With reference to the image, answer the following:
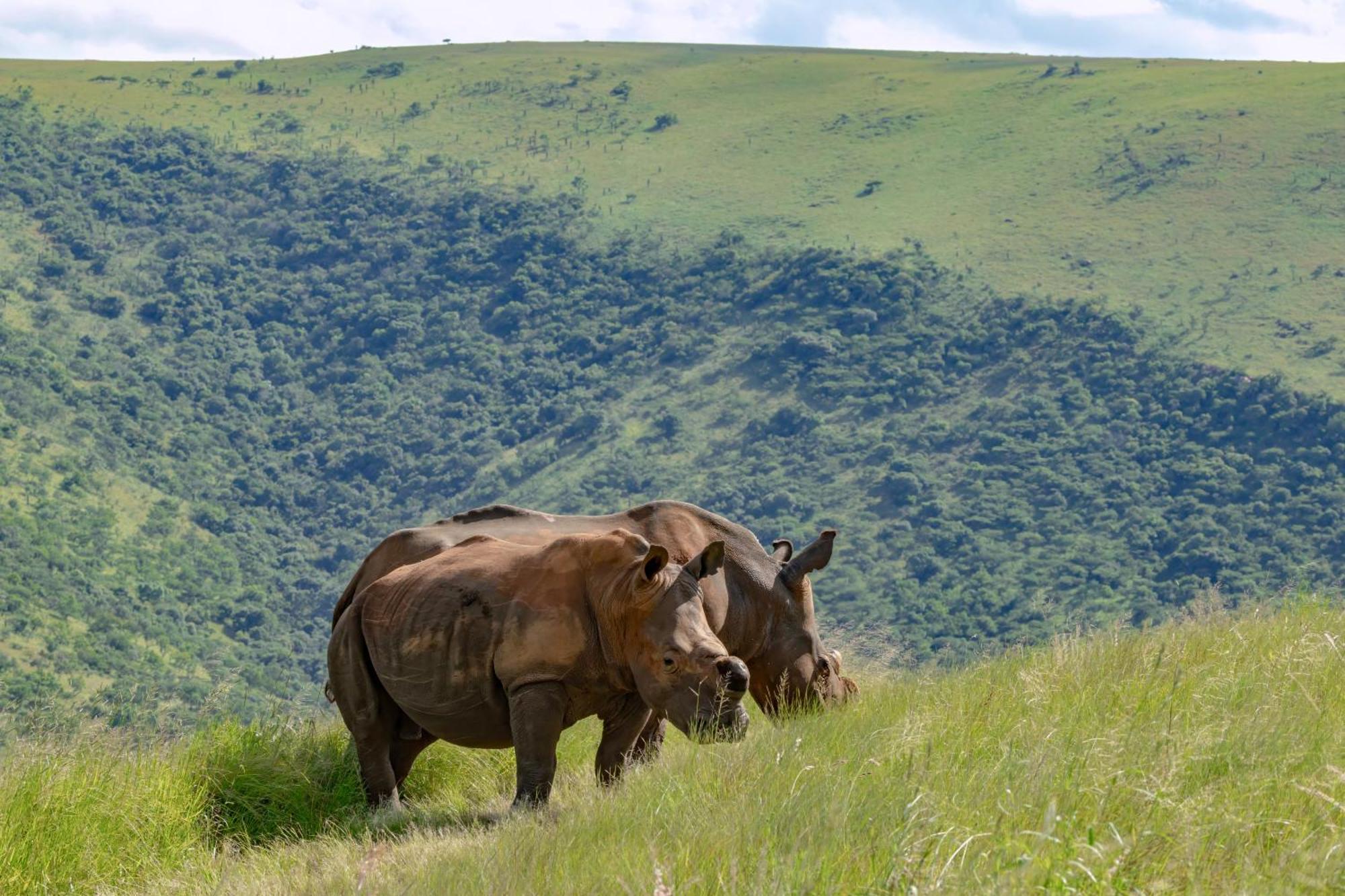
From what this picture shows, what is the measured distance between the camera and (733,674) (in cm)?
765

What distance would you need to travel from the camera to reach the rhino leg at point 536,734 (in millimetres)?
8000

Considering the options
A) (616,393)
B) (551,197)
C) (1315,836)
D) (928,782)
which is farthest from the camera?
(551,197)

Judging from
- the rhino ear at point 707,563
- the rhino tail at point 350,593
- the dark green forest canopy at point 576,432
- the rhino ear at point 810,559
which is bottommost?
the dark green forest canopy at point 576,432

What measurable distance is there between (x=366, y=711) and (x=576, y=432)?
6031 inches

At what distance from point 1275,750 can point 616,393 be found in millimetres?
163325

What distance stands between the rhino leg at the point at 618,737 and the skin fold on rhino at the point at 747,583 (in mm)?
1070

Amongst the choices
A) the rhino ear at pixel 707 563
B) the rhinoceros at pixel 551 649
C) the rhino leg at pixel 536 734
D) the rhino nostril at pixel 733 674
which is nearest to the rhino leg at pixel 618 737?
the rhinoceros at pixel 551 649

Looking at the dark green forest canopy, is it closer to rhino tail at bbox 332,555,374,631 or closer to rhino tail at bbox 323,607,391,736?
rhino tail at bbox 332,555,374,631

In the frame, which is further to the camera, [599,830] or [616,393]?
[616,393]

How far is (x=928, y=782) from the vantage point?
599 cm

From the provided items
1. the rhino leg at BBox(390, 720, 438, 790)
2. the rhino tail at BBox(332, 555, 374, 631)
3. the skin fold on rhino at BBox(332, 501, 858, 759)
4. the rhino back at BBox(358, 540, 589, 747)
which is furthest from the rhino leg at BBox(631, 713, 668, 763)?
the rhino tail at BBox(332, 555, 374, 631)

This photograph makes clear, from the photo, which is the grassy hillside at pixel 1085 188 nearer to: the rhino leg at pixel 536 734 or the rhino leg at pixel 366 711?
the rhino leg at pixel 366 711

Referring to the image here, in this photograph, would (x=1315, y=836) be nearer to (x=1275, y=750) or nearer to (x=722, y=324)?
(x=1275, y=750)

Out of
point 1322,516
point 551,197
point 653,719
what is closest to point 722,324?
point 551,197
